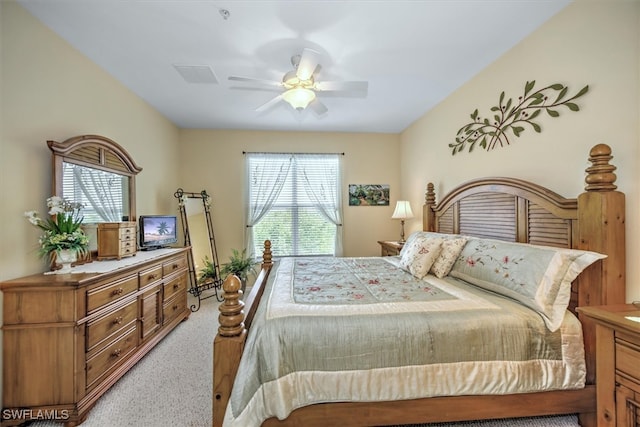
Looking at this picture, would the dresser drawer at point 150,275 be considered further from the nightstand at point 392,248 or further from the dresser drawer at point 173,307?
the nightstand at point 392,248

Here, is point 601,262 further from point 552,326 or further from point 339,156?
point 339,156

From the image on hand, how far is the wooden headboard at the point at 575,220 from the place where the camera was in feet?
5.24

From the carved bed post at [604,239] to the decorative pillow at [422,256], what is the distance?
0.97 m

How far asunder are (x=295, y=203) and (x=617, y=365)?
13.1 feet

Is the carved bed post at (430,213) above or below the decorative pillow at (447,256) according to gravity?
above

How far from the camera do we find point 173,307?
311 cm

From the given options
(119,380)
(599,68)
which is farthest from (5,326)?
(599,68)

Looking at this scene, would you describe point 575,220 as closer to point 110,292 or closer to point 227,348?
point 227,348

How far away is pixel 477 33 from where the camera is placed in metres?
2.19

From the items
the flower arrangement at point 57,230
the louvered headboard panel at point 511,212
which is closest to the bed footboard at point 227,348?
the flower arrangement at point 57,230

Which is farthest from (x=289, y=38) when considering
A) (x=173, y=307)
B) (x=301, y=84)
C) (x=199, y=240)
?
(x=199, y=240)

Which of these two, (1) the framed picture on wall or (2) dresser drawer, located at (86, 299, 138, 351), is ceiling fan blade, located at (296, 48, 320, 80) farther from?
(1) the framed picture on wall

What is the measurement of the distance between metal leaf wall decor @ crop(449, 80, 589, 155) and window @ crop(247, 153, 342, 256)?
7.23 ft

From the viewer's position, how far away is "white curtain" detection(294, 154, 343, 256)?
471 cm
